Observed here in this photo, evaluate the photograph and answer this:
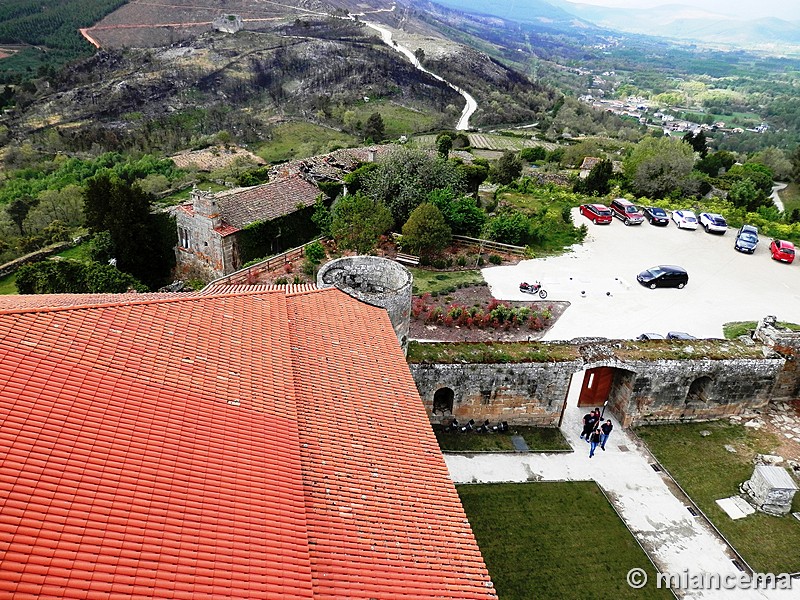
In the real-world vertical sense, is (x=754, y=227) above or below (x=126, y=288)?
above

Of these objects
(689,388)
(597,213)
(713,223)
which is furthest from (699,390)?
(713,223)

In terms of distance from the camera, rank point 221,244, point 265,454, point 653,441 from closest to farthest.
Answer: point 265,454
point 653,441
point 221,244

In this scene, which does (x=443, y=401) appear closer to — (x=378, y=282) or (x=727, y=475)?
(x=378, y=282)

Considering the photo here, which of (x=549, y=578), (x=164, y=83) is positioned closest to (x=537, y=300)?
(x=549, y=578)

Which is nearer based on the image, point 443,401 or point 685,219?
point 443,401

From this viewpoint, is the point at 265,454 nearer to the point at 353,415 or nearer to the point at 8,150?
the point at 353,415

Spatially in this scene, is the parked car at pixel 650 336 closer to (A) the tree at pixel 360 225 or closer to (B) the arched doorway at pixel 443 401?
(B) the arched doorway at pixel 443 401

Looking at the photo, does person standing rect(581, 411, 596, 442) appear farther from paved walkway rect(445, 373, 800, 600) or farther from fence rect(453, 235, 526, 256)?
fence rect(453, 235, 526, 256)
